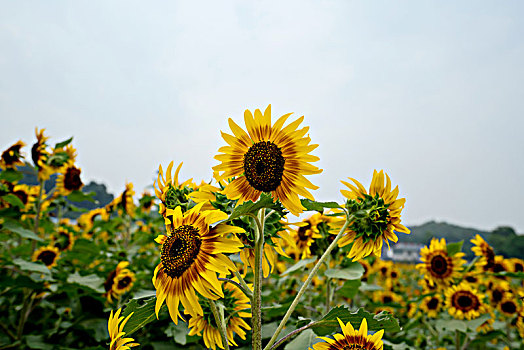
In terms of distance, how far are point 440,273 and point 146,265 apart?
9.32 feet

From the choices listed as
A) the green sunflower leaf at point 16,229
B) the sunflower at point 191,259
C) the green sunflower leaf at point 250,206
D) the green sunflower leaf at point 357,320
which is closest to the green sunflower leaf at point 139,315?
the sunflower at point 191,259

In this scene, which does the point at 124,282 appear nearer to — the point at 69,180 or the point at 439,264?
the point at 69,180

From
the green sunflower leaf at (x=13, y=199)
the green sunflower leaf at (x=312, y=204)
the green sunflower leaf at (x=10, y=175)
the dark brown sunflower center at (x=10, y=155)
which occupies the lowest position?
the green sunflower leaf at (x=312, y=204)

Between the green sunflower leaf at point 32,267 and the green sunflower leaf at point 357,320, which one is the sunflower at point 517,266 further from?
the green sunflower leaf at point 32,267

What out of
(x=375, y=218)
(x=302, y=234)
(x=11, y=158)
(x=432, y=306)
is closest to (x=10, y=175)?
(x=11, y=158)

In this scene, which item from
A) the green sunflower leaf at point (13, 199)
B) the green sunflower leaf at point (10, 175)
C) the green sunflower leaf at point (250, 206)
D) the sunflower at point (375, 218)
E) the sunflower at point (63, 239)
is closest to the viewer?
the green sunflower leaf at point (250, 206)

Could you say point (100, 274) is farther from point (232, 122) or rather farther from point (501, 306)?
point (501, 306)

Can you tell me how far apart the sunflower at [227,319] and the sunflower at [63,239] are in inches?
151

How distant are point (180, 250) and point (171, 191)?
27 centimetres

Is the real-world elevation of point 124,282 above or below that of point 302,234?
below

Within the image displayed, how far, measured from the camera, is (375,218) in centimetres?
117

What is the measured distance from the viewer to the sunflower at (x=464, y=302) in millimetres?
3350

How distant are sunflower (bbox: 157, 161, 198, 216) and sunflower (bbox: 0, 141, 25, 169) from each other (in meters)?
3.24

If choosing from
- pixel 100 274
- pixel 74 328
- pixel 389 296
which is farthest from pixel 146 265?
pixel 389 296
